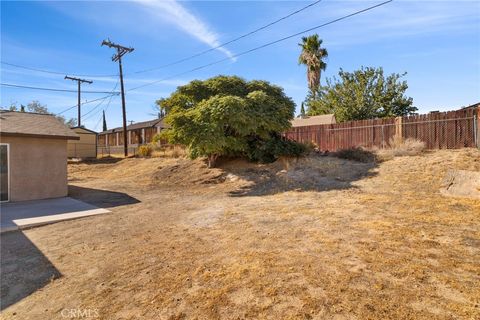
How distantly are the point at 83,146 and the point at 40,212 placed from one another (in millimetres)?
23033

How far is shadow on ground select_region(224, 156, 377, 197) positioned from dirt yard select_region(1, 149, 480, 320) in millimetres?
1401

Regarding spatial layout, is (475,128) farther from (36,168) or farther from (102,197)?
(36,168)

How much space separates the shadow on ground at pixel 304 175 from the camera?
1030 centimetres

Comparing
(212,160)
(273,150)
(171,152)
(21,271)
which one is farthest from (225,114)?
(171,152)

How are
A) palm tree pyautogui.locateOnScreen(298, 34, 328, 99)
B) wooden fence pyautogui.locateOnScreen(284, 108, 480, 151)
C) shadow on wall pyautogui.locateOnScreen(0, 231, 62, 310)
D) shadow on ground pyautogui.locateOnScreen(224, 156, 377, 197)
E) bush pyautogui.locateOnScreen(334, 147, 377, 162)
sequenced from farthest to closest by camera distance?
palm tree pyautogui.locateOnScreen(298, 34, 328, 99), bush pyautogui.locateOnScreen(334, 147, 377, 162), wooden fence pyautogui.locateOnScreen(284, 108, 480, 151), shadow on ground pyautogui.locateOnScreen(224, 156, 377, 197), shadow on wall pyautogui.locateOnScreen(0, 231, 62, 310)

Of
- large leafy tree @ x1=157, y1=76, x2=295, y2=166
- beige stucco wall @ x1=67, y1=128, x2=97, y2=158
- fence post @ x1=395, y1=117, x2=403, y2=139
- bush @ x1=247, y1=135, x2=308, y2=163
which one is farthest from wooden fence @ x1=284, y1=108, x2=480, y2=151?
beige stucco wall @ x1=67, y1=128, x2=97, y2=158

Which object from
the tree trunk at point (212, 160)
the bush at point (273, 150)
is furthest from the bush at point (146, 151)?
the bush at point (273, 150)

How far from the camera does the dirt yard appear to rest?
2902 mm

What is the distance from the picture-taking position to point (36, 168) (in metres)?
9.98

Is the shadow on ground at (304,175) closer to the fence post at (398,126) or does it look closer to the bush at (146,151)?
the fence post at (398,126)

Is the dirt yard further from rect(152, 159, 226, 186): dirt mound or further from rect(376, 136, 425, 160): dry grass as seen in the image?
rect(152, 159, 226, 186): dirt mound

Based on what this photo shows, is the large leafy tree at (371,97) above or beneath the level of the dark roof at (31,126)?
above

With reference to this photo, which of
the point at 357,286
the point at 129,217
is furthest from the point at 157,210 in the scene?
the point at 357,286

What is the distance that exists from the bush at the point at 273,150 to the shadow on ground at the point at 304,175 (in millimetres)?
482
